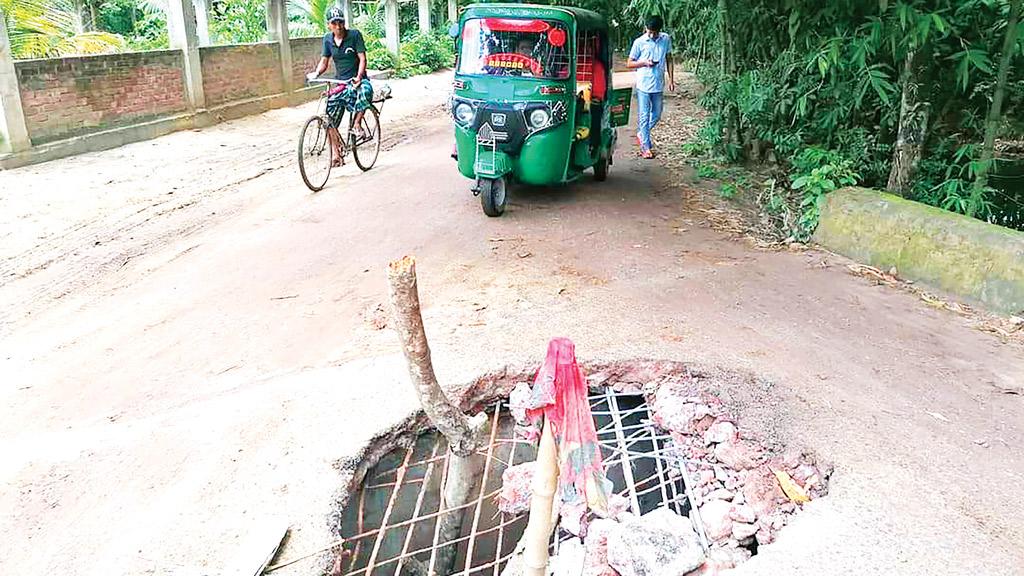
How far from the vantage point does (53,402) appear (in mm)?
3859

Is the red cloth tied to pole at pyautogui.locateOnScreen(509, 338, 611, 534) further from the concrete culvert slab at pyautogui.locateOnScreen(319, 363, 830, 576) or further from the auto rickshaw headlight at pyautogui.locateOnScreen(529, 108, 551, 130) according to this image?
the auto rickshaw headlight at pyautogui.locateOnScreen(529, 108, 551, 130)

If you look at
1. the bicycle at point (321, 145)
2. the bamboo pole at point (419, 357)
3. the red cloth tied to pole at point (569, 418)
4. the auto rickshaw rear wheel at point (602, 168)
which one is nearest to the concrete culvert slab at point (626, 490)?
the bamboo pole at point (419, 357)

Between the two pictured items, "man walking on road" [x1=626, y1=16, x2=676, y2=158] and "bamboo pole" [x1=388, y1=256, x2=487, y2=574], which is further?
"man walking on road" [x1=626, y1=16, x2=676, y2=158]

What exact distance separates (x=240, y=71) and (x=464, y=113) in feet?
25.2

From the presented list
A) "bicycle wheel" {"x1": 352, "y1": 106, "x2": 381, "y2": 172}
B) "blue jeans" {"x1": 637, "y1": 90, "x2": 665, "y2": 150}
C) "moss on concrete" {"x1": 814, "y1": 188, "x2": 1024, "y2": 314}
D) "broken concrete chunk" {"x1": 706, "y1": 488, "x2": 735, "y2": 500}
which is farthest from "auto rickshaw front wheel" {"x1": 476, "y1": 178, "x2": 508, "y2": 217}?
"broken concrete chunk" {"x1": 706, "y1": 488, "x2": 735, "y2": 500}

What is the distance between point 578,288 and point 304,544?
2852 mm

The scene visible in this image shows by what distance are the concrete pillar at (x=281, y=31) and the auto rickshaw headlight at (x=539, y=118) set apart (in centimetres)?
929

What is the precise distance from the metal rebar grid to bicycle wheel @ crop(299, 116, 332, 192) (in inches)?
179

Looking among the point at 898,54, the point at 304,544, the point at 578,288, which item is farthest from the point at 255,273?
the point at 898,54

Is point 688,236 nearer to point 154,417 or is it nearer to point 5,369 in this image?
point 154,417

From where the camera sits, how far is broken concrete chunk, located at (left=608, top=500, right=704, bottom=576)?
8.76 feet

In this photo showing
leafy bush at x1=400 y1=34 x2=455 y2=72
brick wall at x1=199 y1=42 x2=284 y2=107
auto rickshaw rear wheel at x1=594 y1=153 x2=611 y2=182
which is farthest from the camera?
leafy bush at x1=400 y1=34 x2=455 y2=72

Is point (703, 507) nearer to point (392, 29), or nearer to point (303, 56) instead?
point (303, 56)

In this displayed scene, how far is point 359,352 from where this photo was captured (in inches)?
168
